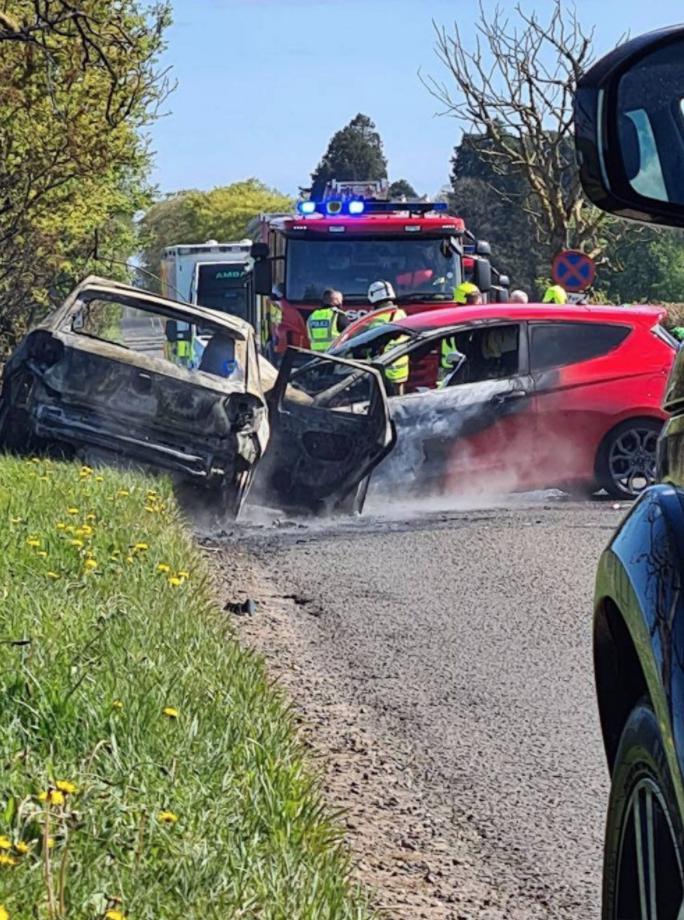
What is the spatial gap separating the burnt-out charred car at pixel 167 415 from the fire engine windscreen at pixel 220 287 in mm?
24202

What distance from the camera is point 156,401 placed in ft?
41.3

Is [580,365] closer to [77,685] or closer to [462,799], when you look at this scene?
[462,799]

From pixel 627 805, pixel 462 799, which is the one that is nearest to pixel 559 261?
pixel 462 799

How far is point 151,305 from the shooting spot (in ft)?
43.0

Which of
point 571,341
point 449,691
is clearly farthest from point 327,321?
point 449,691

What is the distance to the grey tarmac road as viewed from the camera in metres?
5.13

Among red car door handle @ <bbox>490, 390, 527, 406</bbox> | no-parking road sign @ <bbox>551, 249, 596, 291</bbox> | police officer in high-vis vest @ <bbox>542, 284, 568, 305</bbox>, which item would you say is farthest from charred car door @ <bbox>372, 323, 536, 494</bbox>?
no-parking road sign @ <bbox>551, 249, 596, 291</bbox>

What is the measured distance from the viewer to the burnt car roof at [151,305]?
42.6ft

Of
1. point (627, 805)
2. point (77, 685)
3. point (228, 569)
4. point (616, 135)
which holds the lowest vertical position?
point (228, 569)

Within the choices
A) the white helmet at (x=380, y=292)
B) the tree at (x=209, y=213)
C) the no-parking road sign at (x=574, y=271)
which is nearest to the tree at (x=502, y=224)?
the tree at (x=209, y=213)

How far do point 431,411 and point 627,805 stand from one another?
1091 centimetres

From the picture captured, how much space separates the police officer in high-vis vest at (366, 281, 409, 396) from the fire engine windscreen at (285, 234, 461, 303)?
1.23 ft

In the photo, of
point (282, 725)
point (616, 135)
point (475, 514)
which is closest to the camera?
point (616, 135)

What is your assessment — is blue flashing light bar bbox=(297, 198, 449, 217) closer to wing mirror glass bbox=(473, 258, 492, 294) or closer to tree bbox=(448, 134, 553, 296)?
wing mirror glass bbox=(473, 258, 492, 294)
